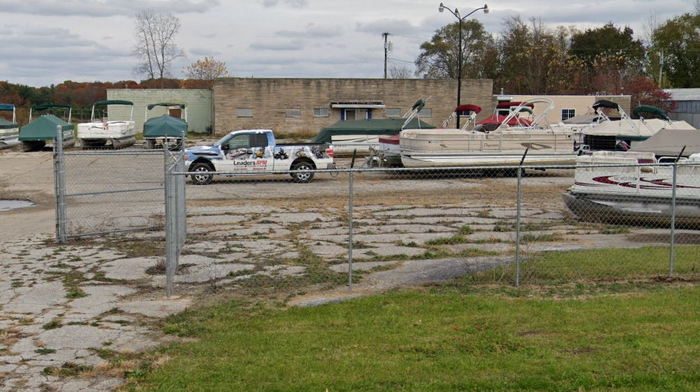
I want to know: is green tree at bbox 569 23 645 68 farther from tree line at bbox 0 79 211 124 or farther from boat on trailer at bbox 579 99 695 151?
boat on trailer at bbox 579 99 695 151

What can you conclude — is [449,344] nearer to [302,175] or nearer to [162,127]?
[302,175]

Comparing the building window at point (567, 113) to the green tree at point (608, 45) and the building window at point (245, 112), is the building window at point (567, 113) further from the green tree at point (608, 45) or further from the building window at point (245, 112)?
the green tree at point (608, 45)

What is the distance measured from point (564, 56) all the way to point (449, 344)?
252 ft

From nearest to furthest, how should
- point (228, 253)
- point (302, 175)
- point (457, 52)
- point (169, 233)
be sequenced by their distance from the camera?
point (169, 233)
point (228, 253)
point (302, 175)
point (457, 52)

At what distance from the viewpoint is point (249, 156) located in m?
24.9

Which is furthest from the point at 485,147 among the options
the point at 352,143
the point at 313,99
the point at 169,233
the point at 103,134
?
the point at 313,99

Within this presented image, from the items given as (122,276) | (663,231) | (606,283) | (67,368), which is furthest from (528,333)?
(663,231)

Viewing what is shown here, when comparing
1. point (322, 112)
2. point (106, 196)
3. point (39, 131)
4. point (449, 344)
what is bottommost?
point (449, 344)

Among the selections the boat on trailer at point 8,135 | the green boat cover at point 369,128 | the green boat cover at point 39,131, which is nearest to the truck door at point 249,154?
the green boat cover at point 369,128

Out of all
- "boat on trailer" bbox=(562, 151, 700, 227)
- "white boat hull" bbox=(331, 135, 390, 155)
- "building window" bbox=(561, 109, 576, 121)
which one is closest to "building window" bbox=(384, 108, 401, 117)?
"building window" bbox=(561, 109, 576, 121)

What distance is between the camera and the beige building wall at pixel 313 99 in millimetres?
53594

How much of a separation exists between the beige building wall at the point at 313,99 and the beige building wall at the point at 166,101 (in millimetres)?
3024

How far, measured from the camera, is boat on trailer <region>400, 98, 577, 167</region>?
90.9 feet

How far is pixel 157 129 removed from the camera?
39250 mm
